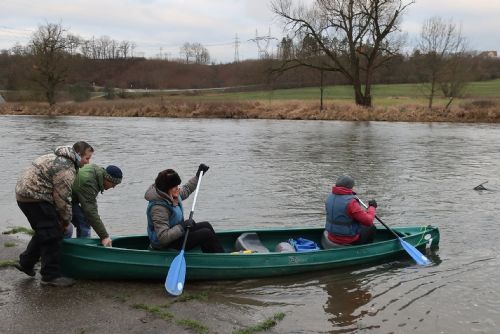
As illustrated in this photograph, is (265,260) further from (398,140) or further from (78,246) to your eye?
(398,140)

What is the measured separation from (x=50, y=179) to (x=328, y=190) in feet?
27.7

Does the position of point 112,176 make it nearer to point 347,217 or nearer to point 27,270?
point 27,270

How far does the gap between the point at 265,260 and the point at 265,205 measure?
500cm

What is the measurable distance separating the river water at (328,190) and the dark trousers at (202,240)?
462 millimetres

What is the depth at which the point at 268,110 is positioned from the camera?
123 feet

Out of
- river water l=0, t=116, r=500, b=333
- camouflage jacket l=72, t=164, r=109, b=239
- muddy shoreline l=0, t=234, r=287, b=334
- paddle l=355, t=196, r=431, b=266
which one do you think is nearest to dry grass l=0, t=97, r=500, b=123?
river water l=0, t=116, r=500, b=333

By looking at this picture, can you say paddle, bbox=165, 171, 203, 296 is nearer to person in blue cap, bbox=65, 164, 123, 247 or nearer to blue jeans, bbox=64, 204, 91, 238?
person in blue cap, bbox=65, 164, 123, 247

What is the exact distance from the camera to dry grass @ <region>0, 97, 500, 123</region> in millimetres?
33000

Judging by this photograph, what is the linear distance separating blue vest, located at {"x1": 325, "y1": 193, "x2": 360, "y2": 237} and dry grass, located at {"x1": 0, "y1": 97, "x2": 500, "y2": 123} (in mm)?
28088

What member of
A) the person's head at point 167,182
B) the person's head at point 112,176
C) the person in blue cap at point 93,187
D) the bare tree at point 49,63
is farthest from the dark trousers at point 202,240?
the bare tree at point 49,63

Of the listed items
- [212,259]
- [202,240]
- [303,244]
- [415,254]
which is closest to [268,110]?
[303,244]

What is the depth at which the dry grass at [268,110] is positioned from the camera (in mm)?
33000

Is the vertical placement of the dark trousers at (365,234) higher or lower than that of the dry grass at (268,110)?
lower

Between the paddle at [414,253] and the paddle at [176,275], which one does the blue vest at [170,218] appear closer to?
the paddle at [176,275]
